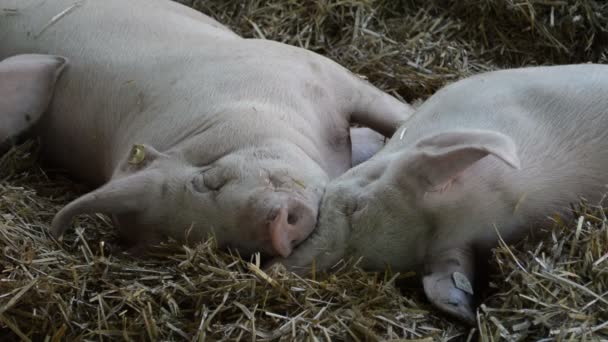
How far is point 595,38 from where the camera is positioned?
550 centimetres

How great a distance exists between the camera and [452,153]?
3137mm

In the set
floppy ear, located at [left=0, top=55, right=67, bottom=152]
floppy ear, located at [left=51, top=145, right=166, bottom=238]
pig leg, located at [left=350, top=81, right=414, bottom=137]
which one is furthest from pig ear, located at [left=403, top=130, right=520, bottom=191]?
floppy ear, located at [left=0, top=55, right=67, bottom=152]

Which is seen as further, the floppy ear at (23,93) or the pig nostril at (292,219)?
the floppy ear at (23,93)

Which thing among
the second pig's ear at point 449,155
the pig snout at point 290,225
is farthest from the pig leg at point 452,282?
the pig snout at point 290,225

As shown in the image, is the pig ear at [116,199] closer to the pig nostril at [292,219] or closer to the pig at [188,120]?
the pig at [188,120]

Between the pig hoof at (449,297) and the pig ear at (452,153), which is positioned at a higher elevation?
the pig ear at (452,153)

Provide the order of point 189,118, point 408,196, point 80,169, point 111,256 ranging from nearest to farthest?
point 408,196
point 111,256
point 189,118
point 80,169

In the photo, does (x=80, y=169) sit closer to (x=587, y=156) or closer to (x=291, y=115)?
(x=291, y=115)

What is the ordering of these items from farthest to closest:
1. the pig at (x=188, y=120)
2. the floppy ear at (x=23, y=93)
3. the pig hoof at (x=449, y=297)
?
the floppy ear at (x=23, y=93), the pig at (x=188, y=120), the pig hoof at (x=449, y=297)

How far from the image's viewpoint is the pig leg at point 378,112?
15.0 ft

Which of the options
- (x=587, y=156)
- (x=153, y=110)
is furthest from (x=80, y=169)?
(x=587, y=156)

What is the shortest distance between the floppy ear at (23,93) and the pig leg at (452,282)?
2.21 metres

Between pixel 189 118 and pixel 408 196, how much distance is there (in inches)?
46.3

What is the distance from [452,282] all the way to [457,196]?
301mm
